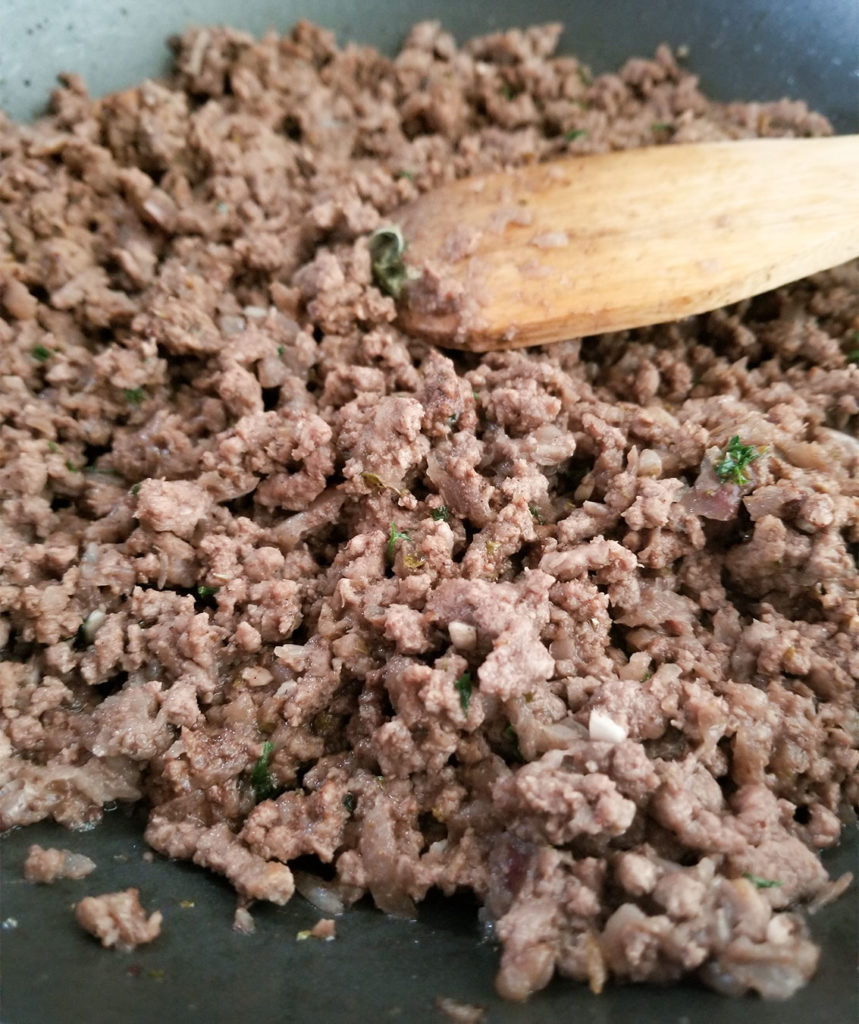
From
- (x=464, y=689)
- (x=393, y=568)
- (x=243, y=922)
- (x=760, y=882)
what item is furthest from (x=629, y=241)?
(x=243, y=922)

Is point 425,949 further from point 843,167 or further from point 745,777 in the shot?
point 843,167

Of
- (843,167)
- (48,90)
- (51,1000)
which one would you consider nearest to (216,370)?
(48,90)

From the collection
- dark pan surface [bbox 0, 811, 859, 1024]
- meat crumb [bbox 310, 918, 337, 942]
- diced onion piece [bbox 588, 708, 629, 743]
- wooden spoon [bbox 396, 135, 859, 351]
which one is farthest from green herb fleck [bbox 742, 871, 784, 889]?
wooden spoon [bbox 396, 135, 859, 351]

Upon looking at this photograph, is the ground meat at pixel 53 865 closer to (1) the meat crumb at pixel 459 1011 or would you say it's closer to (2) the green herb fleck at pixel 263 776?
(2) the green herb fleck at pixel 263 776

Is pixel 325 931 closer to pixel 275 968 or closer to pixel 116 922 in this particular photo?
pixel 275 968

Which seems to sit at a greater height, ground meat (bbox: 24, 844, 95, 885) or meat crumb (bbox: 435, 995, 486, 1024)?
ground meat (bbox: 24, 844, 95, 885)

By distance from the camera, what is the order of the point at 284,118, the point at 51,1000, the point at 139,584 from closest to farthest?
1. the point at 51,1000
2. the point at 139,584
3. the point at 284,118

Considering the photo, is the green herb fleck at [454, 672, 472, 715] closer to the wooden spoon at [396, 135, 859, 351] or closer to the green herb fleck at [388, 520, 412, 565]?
the green herb fleck at [388, 520, 412, 565]
